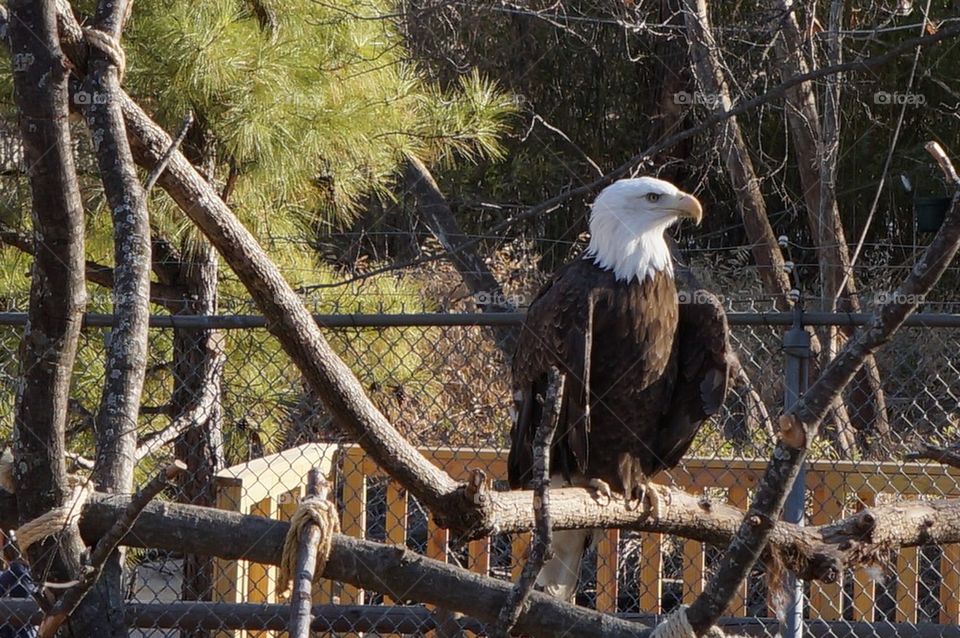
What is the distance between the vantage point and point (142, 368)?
2.03 metres

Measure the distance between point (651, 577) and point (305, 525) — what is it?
7.73 feet

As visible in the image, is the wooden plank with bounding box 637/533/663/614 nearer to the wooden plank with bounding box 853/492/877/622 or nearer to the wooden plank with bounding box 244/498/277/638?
the wooden plank with bounding box 853/492/877/622

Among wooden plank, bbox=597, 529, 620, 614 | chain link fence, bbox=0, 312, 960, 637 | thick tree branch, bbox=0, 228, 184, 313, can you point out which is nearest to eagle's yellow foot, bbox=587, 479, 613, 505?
chain link fence, bbox=0, 312, 960, 637

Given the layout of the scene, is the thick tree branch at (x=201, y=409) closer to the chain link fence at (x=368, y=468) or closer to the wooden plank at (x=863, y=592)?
the chain link fence at (x=368, y=468)

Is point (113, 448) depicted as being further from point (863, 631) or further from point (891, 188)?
point (891, 188)

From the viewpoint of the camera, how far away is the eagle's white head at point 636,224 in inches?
144

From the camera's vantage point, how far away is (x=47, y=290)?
1.95 metres

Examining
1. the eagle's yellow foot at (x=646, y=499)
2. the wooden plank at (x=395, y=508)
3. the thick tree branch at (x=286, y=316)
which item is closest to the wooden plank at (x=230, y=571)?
the wooden plank at (x=395, y=508)


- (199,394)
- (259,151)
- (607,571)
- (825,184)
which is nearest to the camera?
(199,394)

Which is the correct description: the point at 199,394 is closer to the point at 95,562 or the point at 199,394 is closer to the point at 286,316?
the point at 286,316

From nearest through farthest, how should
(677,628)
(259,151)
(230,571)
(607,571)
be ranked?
1. (677,628)
2. (230,571)
3. (607,571)
4. (259,151)

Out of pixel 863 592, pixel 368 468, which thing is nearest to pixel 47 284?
pixel 368 468

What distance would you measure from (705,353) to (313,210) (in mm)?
2223

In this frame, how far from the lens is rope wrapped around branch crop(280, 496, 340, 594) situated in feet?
6.27
